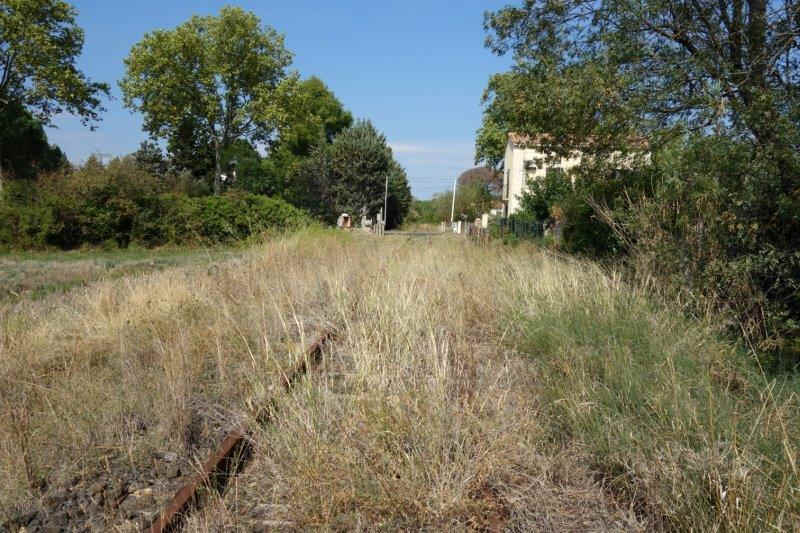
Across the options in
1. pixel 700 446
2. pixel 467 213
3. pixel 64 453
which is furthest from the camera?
pixel 467 213

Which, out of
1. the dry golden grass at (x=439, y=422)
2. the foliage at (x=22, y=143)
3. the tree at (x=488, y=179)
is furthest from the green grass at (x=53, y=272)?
the tree at (x=488, y=179)

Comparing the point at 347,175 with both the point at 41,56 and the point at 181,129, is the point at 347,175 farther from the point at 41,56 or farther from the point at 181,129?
the point at 41,56

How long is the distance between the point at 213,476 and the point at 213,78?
131 ft

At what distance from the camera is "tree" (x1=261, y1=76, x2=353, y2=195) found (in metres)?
40.4

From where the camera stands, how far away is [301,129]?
50.7 metres

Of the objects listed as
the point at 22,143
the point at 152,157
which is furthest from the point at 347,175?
the point at 22,143

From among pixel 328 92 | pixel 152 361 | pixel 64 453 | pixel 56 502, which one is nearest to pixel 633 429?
pixel 56 502

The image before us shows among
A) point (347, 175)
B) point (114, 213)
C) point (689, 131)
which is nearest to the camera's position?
point (689, 131)

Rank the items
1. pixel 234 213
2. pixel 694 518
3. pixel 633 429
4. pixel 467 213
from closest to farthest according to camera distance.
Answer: pixel 694 518 < pixel 633 429 < pixel 234 213 < pixel 467 213

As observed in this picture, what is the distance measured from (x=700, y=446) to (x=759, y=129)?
4.58 m

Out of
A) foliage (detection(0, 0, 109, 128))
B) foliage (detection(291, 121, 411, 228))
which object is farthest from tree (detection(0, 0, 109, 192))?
foliage (detection(291, 121, 411, 228))

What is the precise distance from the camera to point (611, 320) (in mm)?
5145

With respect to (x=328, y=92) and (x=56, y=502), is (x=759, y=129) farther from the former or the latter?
(x=328, y=92)

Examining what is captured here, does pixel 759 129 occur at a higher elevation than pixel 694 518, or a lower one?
higher
